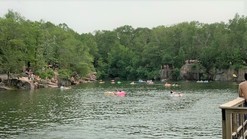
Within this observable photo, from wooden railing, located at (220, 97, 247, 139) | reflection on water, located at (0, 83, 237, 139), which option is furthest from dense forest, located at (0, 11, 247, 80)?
wooden railing, located at (220, 97, 247, 139)

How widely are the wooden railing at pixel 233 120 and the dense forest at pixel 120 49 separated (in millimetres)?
68320

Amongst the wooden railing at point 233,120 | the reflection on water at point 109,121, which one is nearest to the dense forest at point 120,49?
the reflection on water at point 109,121

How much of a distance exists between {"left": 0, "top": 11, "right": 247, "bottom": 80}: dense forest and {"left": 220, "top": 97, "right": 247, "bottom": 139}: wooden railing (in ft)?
224

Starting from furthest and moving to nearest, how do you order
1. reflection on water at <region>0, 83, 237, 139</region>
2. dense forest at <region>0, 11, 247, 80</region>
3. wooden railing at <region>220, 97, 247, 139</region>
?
dense forest at <region>0, 11, 247, 80</region> < reflection on water at <region>0, 83, 237, 139</region> < wooden railing at <region>220, 97, 247, 139</region>

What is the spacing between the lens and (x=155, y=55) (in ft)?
414

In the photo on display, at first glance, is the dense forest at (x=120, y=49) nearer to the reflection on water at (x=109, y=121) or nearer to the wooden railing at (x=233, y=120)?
the reflection on water at (x=109, y=121)

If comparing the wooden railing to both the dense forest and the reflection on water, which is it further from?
the dense forest

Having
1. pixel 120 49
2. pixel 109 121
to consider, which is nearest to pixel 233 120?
pixel 109 121

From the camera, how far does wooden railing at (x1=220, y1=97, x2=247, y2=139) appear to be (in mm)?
10922

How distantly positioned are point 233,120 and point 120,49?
12667 centimetres

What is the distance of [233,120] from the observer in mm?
11258

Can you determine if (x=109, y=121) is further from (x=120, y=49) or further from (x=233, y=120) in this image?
(x=120, y=49)

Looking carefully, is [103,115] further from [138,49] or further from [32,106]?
[138,49]

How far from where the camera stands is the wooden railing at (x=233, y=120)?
10922mm
